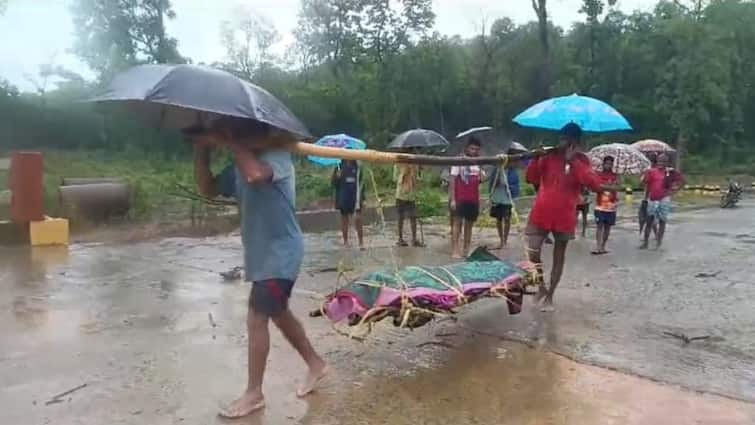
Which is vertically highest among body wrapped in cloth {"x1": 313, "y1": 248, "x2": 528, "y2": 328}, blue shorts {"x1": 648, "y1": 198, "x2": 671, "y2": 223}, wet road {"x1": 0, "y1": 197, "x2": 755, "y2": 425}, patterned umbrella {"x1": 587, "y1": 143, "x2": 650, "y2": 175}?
patterned umbrella {"x1": 587, "y1": 143, "x2": 650, "y2": 175}

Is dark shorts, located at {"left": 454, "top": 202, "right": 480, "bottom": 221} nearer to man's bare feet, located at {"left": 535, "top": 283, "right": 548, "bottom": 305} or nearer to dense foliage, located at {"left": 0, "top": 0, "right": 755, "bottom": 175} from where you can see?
man's bare feet, located at {"left": 535, "top": 283, "right": 548, "bottom": 305}

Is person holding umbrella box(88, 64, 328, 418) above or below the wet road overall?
above

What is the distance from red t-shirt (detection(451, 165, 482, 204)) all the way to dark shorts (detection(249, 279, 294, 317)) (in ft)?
19.1

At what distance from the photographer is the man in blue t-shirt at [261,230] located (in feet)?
13.3

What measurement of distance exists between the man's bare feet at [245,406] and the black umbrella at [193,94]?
142cm

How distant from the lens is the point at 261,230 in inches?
164

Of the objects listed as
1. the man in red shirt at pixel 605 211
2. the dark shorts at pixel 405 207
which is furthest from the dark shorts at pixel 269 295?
the man in red shirt at pixel 605 211

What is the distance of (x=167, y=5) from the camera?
109 ft

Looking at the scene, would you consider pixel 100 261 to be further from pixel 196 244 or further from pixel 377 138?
pixel 377 138

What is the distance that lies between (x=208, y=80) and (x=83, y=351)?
2.59 meters

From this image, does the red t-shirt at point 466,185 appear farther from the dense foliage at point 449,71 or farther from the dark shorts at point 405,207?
the dense foliage at point 449,71

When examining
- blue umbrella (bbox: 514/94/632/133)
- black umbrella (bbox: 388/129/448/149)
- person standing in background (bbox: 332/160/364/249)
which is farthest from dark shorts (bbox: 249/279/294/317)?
person standing in background (bbox: 332/160/364/249)

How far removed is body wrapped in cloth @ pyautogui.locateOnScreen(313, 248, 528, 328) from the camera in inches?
194

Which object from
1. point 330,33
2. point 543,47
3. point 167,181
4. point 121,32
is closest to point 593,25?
point 543,47
